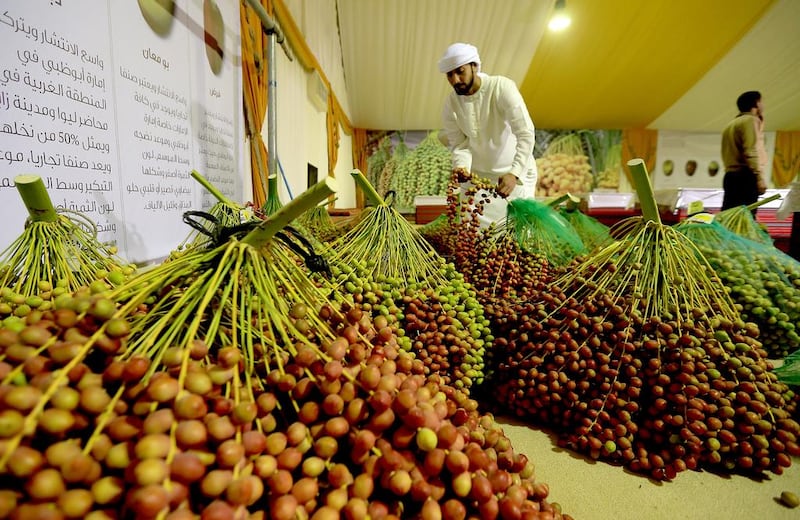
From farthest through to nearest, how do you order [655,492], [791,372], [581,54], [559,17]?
[581,54] < [559,17] < [791,372] < [655,492]

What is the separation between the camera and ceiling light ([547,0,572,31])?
4441mm

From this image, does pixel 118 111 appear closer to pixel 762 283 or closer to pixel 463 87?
pixel 463 87

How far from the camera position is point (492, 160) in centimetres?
248

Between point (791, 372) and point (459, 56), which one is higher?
point (459, 56)

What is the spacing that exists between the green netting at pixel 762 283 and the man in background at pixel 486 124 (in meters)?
Answer: 0.92

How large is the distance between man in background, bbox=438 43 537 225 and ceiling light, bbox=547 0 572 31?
3.08m

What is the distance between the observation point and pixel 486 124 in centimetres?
240

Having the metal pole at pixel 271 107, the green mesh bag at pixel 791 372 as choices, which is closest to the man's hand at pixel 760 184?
the green mesh bag at pixel 791 372

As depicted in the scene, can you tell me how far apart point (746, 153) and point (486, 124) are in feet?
6.18

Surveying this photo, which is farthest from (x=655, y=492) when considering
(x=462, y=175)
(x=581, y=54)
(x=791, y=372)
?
(x=581, y=54)

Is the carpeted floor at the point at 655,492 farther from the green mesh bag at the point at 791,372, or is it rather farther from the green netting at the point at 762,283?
the green netting at the point at 762,283

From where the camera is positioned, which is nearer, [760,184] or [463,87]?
[463,87]

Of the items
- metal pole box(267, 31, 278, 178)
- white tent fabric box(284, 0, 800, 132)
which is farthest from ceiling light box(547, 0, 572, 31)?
metal pole box(267, 31, 278, 178)

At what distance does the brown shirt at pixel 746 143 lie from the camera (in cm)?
258
